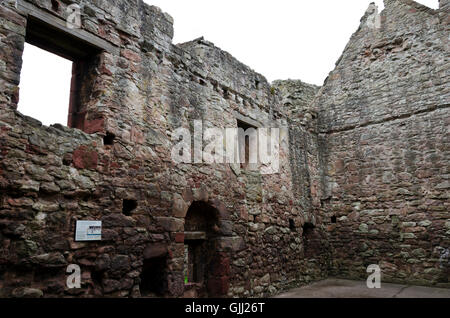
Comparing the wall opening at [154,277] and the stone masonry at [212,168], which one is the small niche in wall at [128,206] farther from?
the wall opening at [154,277]

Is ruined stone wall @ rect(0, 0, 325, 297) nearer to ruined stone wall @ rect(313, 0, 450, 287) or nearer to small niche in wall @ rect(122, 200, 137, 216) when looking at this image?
small niche in wall @ rect(122, 200, 137, 216)

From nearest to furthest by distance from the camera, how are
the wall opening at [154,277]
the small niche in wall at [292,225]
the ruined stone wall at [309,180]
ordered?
the wall opening at [154,277]
the small niche in wall at [292,225]
the ruined stone wall at [309,180]

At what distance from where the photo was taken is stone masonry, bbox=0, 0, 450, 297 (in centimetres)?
372

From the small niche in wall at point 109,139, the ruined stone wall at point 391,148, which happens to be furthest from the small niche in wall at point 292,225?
the small niche in wall at point 109,139

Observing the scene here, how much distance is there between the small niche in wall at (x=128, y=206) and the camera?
15.1ft

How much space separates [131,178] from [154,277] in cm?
142

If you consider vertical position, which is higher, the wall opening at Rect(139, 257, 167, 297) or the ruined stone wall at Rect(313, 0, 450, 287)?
the ruined stone wall at Rect(313, 0, 450, 287)

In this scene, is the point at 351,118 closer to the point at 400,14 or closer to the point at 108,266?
the point at 400,14

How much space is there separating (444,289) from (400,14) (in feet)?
21.0

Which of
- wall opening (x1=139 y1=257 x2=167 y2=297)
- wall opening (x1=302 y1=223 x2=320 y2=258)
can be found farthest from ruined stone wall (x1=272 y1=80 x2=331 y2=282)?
wall opening (x1=139 y1=257 x2=167 y2=297)

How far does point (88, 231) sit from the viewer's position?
3980 millimetres

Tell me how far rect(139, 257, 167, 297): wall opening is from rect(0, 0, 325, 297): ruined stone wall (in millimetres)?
59

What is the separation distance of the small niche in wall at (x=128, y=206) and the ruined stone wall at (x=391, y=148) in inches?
234

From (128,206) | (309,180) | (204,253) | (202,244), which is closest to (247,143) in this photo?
(309,180)
